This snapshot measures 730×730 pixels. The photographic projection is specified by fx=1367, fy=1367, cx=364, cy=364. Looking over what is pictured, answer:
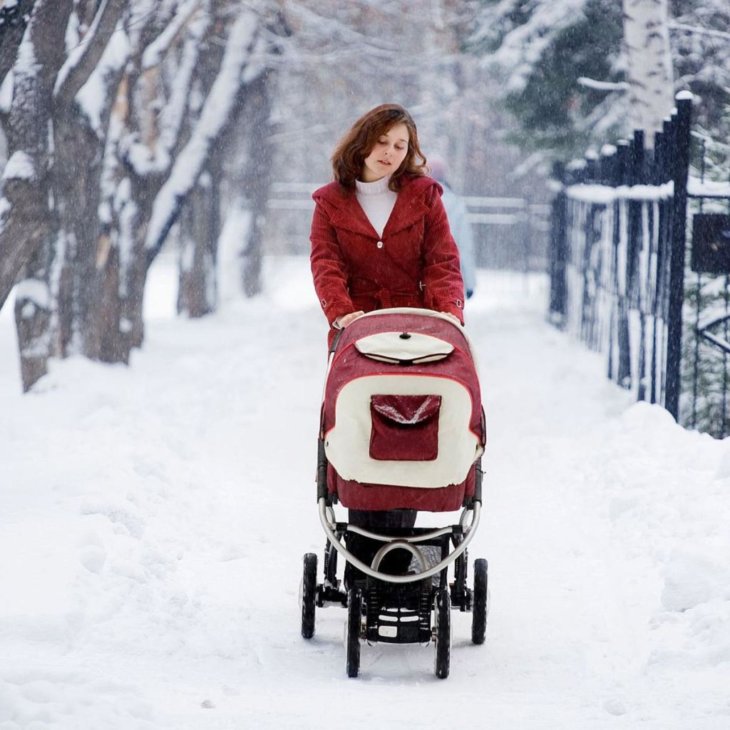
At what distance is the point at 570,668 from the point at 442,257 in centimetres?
164

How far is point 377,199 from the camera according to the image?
5.45m

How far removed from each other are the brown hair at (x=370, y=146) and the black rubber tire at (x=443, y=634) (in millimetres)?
1651

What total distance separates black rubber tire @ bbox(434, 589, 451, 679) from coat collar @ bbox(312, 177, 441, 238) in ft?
4.75

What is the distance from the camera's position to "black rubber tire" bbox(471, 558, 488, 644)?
512 centimetres

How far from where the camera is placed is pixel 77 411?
10.0 m

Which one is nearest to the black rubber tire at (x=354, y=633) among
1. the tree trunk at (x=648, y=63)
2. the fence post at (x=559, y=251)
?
the tree trunk at (x=648, y=63)

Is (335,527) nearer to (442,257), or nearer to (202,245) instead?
(442,257)

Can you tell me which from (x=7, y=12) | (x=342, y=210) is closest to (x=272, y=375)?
(x=7, y=12)

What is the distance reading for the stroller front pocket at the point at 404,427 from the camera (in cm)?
459

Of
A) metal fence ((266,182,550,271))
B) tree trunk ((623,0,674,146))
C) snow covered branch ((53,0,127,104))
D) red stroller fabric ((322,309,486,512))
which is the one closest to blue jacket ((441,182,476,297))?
tree trunk ((623,0,674,146))

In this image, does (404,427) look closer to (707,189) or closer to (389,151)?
(389,151)

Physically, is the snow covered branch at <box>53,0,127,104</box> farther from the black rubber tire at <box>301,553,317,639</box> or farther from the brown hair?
the black rubber tire at <box>301,553,317,639</box>

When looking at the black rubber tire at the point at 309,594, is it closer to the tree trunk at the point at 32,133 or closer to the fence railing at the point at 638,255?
the tree trunk at the point at 32,133

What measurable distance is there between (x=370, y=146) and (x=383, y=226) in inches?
12.4
